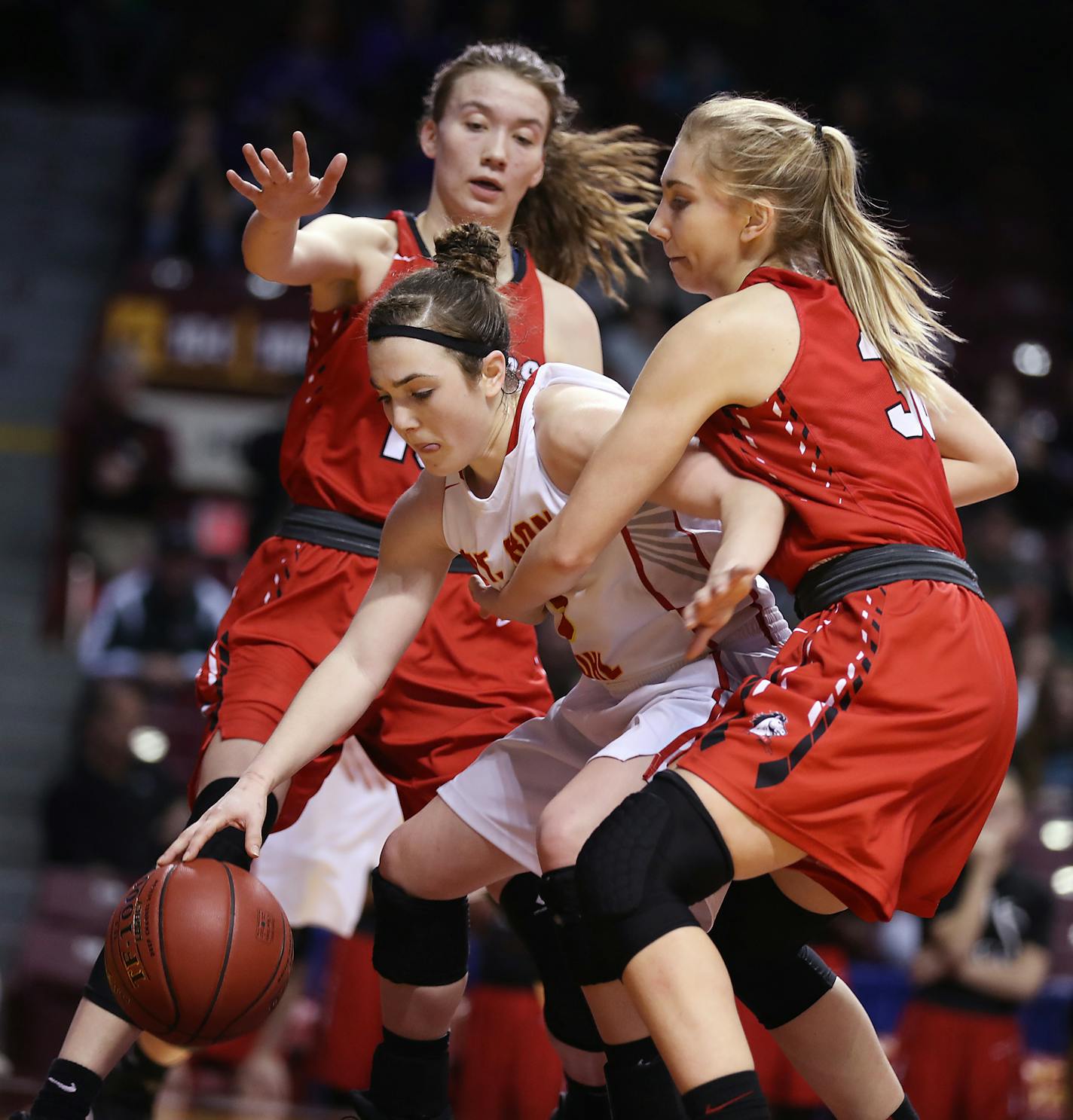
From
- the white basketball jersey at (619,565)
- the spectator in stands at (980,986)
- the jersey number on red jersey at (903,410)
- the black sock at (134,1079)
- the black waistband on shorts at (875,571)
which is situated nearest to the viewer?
the black waistband on shorts at (875,571)

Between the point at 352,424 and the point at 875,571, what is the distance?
4.87 ft

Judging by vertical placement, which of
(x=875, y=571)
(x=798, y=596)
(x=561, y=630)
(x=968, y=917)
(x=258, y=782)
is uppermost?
(x=875, y=571)

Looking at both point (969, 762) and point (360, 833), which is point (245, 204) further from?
point (969, 762)

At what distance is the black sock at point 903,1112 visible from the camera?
3.12 meters

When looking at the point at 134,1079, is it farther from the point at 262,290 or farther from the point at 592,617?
the point at 262,290

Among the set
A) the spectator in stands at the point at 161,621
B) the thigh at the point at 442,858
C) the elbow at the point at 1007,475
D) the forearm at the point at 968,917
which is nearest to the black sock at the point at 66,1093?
the thigh at the point at 442,858

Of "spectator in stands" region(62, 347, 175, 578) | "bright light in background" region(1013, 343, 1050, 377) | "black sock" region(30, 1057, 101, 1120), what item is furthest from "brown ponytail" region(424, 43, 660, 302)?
Result: "bright light in background" region(1013, 343, 1050, 377)

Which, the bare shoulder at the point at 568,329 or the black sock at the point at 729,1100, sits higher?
the bare shoulder at the point at 568,329

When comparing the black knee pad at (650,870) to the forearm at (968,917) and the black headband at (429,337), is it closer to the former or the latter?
the black headband at (429,337)

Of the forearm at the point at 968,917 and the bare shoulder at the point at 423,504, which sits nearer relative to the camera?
the bare shoulder at the point at 423,504

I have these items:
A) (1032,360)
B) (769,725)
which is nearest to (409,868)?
(769,725)

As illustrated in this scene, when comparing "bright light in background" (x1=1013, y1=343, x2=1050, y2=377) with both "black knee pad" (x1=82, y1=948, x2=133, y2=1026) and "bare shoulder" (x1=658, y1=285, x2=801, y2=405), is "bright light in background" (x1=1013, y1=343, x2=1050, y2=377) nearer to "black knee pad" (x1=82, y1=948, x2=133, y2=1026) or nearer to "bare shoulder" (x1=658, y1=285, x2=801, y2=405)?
"bare shoulder" (x1=658, y1=285, x2=801, y2=405)

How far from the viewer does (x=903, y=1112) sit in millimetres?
3141

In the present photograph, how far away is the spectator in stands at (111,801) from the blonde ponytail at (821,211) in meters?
4.48
